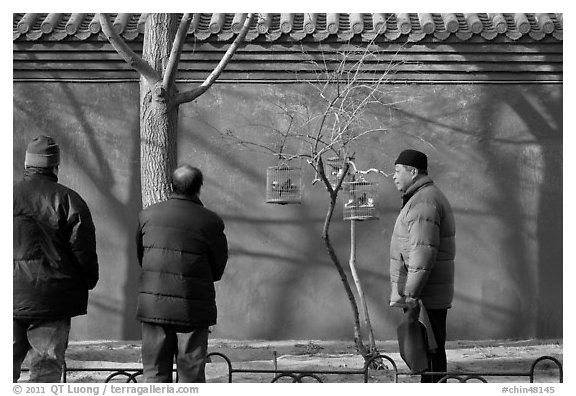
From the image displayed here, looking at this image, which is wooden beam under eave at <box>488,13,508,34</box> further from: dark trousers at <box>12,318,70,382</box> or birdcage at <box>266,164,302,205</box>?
dark trousers at <box>12,318,70,382</box>

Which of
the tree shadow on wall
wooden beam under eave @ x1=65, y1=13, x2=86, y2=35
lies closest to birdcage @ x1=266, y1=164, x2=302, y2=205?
the tree shadow on wall

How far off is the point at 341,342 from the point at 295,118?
2431 mm

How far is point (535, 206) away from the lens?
33.9ft

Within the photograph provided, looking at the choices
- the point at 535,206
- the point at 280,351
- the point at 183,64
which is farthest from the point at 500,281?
the point at 183,64

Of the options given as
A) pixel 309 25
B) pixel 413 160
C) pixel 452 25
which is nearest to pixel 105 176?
pixel 309 25

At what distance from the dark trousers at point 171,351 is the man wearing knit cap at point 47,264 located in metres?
0.56

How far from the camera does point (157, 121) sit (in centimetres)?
818

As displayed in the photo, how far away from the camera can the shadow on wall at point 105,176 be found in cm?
1035

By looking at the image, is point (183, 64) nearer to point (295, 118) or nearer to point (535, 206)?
point (295, 118)

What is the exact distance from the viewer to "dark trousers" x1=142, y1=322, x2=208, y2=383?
5.88 m

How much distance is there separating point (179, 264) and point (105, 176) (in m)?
4.78

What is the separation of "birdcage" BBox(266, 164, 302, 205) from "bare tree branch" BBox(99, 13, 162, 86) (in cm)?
232

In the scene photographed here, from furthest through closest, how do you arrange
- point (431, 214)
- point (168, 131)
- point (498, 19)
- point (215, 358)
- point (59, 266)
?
point (498, 19)
point (215, 358)
point (168, 131)
point (431, 214)
point (59, 266)

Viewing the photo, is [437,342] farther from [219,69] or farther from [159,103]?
[159,103]
